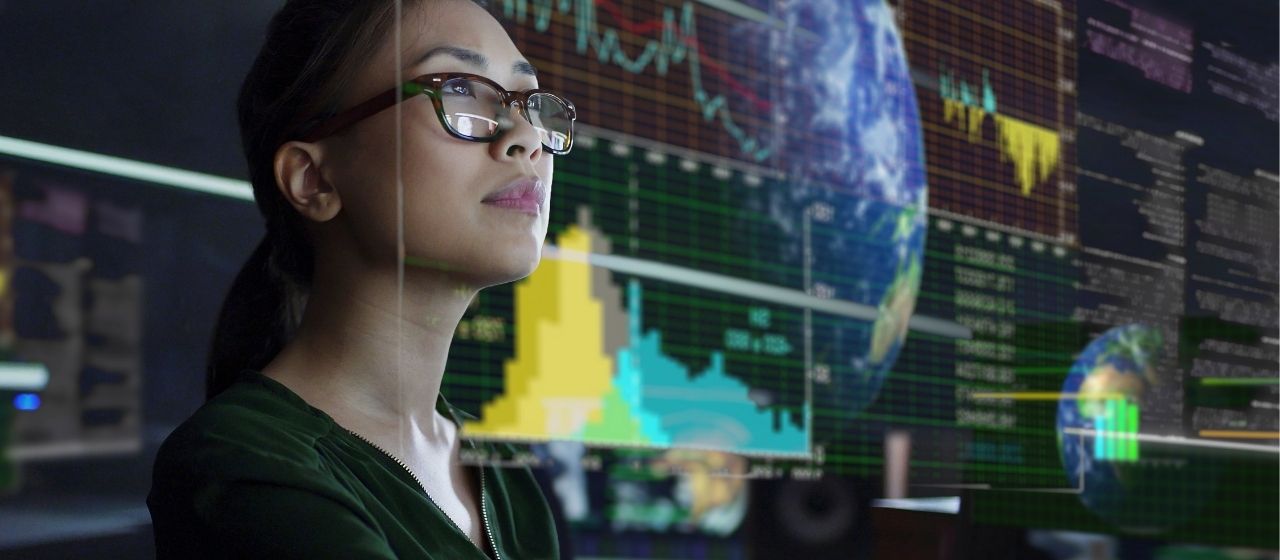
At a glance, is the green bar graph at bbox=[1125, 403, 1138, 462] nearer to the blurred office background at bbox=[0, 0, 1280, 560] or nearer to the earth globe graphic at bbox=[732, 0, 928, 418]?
the blurred office background at bbox=[0, 0, 1280, 560]

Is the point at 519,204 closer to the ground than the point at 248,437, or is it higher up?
higher up

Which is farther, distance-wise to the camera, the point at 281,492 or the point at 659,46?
the point at 659,46

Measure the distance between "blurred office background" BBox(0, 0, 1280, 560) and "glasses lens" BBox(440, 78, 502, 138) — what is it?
0.20 m

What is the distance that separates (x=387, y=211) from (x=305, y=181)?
0.19 ft

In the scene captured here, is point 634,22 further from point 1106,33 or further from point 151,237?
point 1106,33

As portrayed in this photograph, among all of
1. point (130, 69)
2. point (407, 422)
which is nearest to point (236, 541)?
point (407, 422)

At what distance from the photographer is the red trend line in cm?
134

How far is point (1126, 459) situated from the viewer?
6.21 ft

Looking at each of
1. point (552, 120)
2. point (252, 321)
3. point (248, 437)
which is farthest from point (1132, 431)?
point (248, 437)

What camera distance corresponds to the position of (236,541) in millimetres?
807

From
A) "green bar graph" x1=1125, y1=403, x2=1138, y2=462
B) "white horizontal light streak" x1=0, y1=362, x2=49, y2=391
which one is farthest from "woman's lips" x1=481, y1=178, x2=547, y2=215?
"green bar graph" x1=1125, y1=403, x2=1138, y2=462

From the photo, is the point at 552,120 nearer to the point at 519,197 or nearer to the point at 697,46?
the point at 519,197

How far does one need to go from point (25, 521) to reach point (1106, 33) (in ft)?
4.84

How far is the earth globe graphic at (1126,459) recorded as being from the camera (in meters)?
1.83
